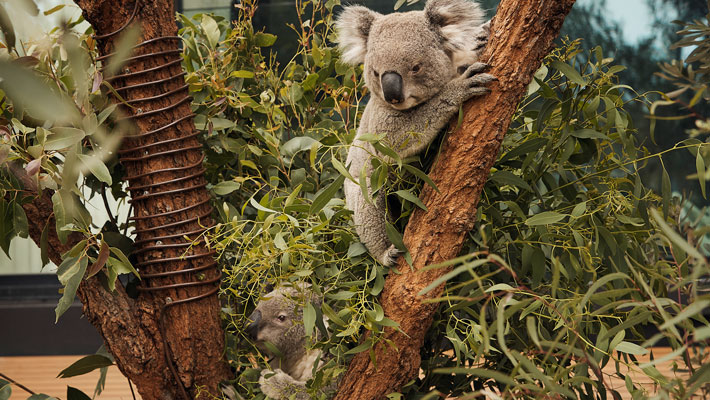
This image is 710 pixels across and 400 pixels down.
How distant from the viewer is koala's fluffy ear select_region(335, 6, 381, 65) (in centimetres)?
128

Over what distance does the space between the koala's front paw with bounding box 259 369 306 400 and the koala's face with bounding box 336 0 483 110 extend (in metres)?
0.63

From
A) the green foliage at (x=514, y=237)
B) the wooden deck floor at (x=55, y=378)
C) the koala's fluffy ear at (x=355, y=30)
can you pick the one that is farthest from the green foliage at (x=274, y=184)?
the wooden deck floor at (x=55, y=378)

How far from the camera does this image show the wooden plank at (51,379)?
2.36 m

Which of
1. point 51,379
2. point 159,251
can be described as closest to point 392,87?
point 159,251

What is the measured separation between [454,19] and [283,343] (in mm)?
837

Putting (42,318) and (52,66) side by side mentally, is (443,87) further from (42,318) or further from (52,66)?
(42,318)

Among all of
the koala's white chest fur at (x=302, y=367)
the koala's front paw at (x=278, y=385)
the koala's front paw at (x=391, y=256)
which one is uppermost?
the koala's front paw at (x=391, y=256)

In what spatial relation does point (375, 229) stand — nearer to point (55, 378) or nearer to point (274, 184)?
point (274, 184)

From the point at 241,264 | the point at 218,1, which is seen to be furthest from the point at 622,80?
the point at 241,264

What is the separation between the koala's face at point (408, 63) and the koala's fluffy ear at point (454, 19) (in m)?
0.02

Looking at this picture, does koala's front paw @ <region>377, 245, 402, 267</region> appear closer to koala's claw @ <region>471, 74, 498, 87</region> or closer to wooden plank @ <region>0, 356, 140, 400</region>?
koala's claw @ <region>471, 74, 498, 87</region>

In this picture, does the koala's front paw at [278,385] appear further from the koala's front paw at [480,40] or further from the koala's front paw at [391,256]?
the koala's front paw at [480,40]

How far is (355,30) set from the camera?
4.21 feet

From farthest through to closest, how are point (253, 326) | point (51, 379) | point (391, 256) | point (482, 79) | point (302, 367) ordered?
point (51, 379) → point (302, 367) → point (253, 326) → point (391, 256) → point (482, 79)
